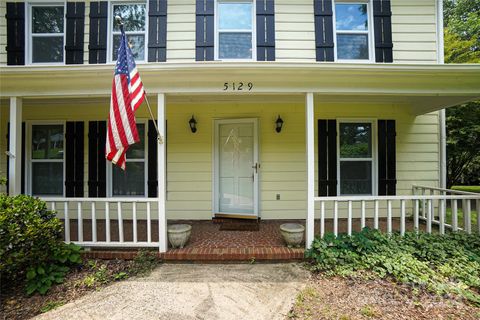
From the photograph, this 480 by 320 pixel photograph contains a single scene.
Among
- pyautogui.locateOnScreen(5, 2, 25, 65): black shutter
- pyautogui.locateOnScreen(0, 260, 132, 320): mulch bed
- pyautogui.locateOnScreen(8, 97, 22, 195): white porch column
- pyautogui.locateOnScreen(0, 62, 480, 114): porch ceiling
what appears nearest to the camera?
pyautogui.locateOnScreen(0, 260, 132, 320): mulch bed

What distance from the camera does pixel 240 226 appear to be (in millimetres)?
4387

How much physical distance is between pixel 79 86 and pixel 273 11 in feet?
12.6

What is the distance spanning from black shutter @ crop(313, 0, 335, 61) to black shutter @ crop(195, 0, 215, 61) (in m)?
2.14

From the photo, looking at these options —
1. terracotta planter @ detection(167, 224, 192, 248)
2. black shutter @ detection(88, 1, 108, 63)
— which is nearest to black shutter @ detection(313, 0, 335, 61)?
terracotta planter @ detection(167, 224, 192, 248)

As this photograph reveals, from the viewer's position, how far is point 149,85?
3385 millimetres

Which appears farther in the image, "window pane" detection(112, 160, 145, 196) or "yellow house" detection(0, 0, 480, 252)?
"window pane" detection(112, 160, 145, 196)

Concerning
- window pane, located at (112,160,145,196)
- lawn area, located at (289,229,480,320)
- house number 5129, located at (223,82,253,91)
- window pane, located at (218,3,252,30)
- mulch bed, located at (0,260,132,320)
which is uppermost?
window pane, located at (218,3,252,30)

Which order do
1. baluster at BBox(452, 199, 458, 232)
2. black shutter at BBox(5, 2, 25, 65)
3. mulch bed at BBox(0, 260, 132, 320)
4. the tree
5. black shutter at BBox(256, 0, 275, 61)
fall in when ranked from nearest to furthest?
mulch bed at BBox(0, 260, 132, 320) < baluster at BBox(452, 199, 458, 232) < black shutter at BBox(256, 0, 275, 61) < black shutter at BBox(5, 2, 25, 65) < the tree

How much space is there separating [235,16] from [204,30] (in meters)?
0.74

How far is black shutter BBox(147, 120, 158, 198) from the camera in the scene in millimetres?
4680

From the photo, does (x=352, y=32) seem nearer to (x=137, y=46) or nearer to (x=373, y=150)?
(x=373, y=150)

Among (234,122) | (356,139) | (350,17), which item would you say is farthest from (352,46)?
(234,122)

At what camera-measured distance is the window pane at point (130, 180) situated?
4.88 metres

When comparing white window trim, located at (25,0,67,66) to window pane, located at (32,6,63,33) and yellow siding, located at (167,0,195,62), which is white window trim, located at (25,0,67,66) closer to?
window pane, located at (32,6,63,33)
